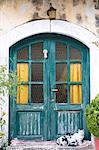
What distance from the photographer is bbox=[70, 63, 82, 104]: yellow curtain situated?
8023 millimetres

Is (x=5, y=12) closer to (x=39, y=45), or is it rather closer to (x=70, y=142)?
(x=39, y=45)

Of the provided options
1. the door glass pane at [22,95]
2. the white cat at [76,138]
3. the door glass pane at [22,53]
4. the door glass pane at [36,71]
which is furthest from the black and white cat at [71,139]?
the door glass pane at [22,53]

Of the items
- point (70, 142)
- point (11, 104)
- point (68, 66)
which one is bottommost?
point (70, 142)

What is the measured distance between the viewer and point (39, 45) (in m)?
8.06

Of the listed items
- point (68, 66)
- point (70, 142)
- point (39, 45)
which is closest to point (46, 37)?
point (39, 45)

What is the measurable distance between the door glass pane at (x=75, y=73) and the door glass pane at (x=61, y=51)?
23 centimetres

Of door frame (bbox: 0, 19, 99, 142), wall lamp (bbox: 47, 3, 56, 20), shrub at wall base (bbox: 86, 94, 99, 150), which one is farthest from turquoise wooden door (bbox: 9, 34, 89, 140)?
shrub at wall base (bbox: 86, 94, 99, 150)

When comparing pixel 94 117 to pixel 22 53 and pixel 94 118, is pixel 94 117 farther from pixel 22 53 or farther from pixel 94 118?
pixel 22 53

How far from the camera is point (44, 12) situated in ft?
25.8

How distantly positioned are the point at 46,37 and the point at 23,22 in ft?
1.82

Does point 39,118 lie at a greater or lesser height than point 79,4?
lesser

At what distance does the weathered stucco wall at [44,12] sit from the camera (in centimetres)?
785

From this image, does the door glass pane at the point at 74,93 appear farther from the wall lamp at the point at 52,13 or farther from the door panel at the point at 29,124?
the wall lamp at the point at 52,13

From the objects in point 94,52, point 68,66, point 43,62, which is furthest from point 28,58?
point 94,52
